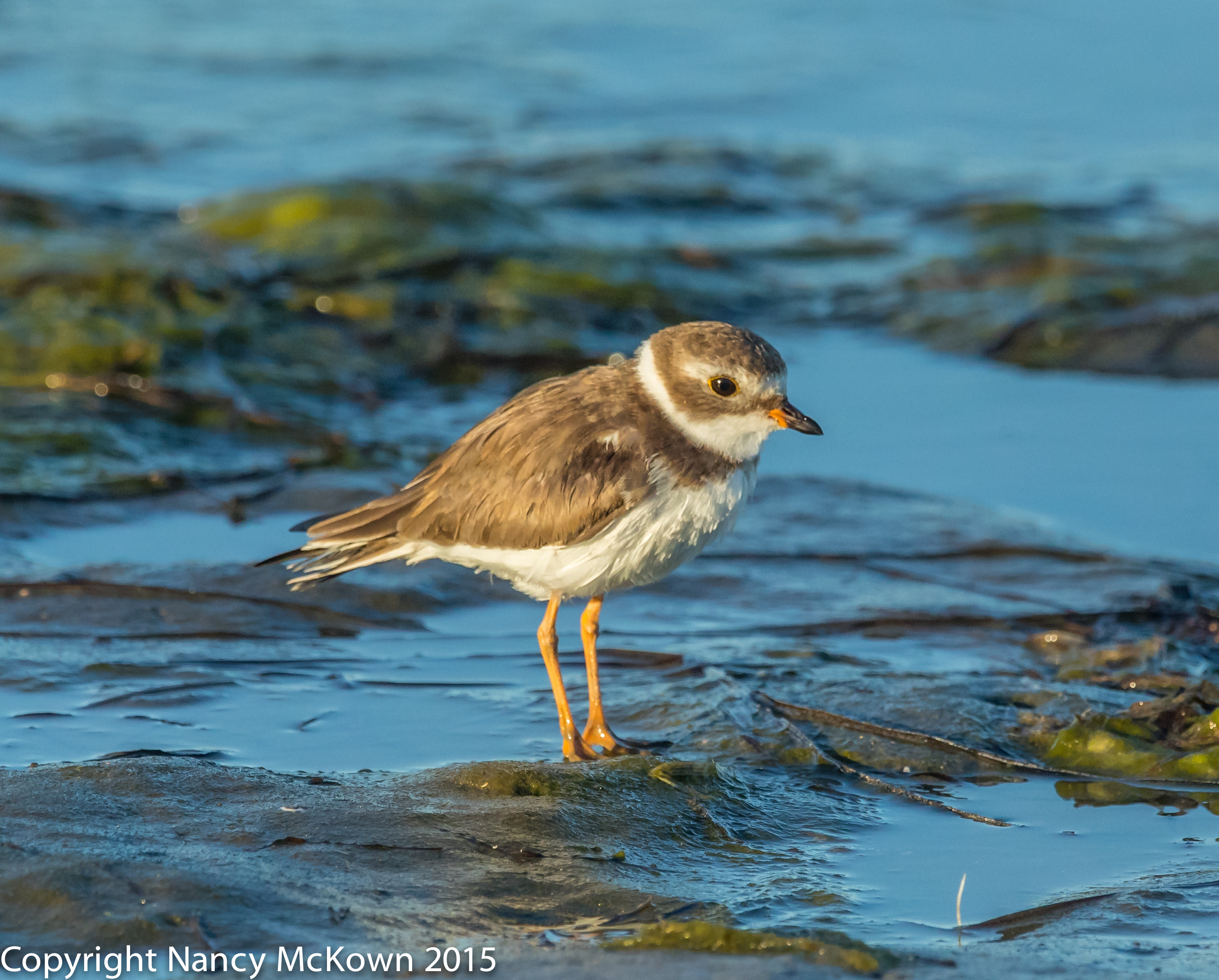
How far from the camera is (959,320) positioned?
11.0 metres

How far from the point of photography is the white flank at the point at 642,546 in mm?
5121

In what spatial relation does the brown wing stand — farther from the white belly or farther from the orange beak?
the orange beak

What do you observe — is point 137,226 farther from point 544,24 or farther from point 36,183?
point 544,24

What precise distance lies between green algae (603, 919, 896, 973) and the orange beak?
2034 millimetres

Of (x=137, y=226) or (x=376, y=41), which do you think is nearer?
(x=137, y=226)

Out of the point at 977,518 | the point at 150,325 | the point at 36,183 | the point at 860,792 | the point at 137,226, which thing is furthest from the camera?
the point at 36,183

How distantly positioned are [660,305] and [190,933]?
803cm

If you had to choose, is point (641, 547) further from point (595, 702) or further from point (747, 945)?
point (747, 945)

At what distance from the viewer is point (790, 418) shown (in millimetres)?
5328

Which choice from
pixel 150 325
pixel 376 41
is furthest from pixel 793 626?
pixel 376 41

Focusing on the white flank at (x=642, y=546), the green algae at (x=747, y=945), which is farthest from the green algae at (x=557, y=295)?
the green algae at (x=747, y=945)

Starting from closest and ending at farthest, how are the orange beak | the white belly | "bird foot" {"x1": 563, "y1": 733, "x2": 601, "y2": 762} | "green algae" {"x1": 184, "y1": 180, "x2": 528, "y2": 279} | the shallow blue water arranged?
the white belly
"bird foot" {"x1": 563, "y1": 733, "x2": 601, "y2": 762}
the orange beak
"green algae" {"x1": 184, "y1": 180, "x2": 528, "y2": 279}
the shallow blue water

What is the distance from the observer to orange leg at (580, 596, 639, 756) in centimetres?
536

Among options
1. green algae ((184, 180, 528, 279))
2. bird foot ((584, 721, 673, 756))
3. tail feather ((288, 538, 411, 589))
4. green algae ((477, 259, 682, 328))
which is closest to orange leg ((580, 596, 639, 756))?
bird foot ((584, 721, 673, 756))
